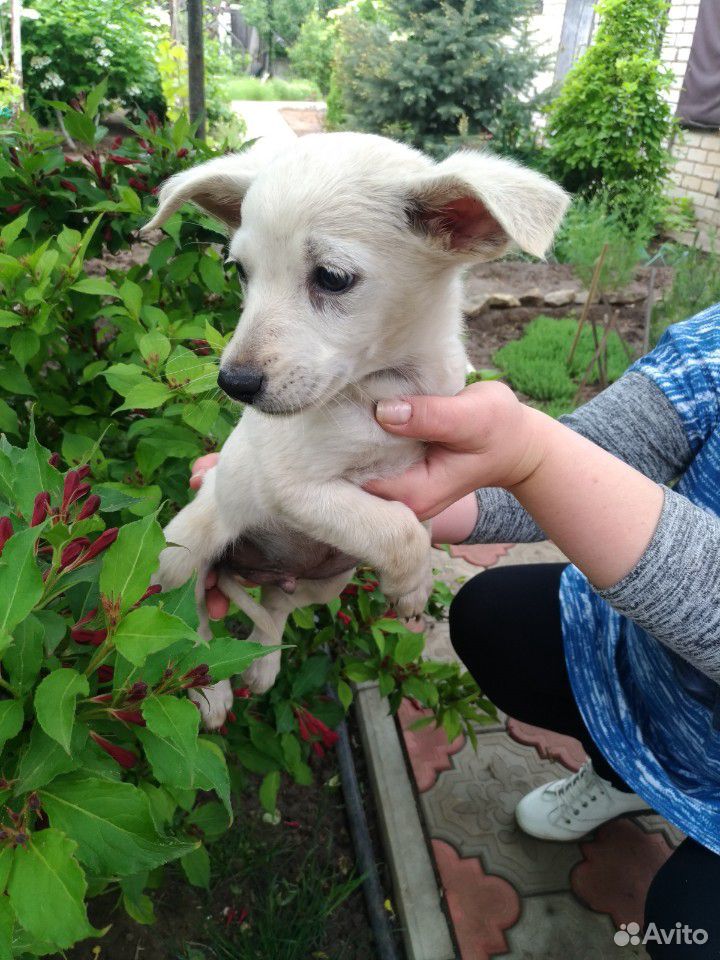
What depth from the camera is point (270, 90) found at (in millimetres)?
21875

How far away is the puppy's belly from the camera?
6.13 feet

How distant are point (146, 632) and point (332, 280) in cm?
81

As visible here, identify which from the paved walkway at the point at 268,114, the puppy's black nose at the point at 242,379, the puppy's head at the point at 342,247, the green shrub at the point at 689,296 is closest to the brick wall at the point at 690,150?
the green shrub at the point at 689,296

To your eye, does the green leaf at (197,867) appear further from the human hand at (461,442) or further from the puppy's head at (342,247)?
the puppy's head at (342,247)

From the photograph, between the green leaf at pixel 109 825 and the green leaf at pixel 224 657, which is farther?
the green leaf at pixel 224 657

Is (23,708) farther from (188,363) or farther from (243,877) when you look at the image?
(243,877)

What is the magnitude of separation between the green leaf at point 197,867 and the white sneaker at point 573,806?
49.5 inches

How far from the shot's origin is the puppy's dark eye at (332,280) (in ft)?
4.76

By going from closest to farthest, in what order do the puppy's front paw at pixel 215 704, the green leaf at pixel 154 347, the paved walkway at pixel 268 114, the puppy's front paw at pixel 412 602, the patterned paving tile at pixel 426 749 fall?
the green leaf at pixel 154 347
the puppy's front paw at pixel 215 704
the puppy's front paw at pixel 412 602
the patterned paving tile at pixel 426 749
the paved walkway at pixel 268 114

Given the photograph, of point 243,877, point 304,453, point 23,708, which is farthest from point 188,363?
point 243,877

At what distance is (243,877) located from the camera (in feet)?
8.08

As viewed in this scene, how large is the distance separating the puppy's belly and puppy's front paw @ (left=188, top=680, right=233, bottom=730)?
28 centimetres

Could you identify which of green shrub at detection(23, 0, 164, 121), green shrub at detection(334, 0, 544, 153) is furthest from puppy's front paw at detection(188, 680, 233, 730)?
green shrub at detection(23, 0, 164, 121)

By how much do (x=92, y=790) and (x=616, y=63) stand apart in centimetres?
1128
